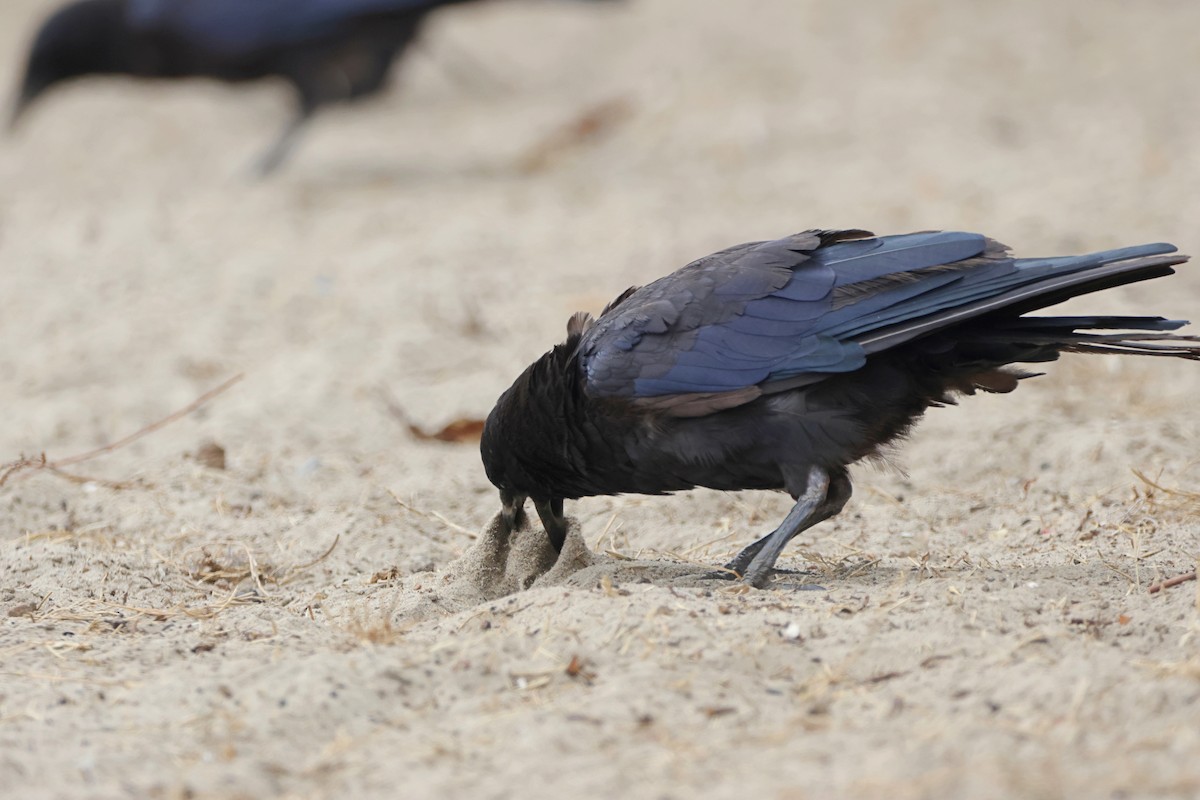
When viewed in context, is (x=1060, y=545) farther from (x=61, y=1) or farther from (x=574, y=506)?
(x=61, y=1)

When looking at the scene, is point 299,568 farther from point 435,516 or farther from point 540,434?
point 540,434

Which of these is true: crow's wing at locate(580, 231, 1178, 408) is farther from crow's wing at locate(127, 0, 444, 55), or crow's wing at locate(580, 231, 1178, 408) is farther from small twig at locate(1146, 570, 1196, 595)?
crow's wing at locate(127, 0, 444, 55)

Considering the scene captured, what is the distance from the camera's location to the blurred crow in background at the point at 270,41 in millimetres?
10758

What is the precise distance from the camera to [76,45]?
11.5 meters

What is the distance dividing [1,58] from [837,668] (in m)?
14.2

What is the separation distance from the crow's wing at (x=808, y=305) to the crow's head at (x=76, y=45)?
8.23 metres

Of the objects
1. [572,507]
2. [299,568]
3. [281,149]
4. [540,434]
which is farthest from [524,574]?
[281,149]

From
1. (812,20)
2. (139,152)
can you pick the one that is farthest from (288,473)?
(812,20)

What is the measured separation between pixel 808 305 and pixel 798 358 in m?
0.19

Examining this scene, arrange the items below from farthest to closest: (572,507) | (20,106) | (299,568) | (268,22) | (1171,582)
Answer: (20,106)
(268,22)
(572,507)
(299,568)
(1171,582)

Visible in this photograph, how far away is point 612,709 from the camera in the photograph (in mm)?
3111

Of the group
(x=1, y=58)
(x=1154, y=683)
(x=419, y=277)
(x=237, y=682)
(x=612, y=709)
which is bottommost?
(x=1, y=58)

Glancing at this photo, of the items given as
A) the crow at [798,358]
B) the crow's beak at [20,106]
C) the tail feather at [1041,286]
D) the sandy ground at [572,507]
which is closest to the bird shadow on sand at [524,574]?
the sandy ground at [572,507]

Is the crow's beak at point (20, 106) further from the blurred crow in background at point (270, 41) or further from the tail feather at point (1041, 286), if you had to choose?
the tail feather at point (1041, 286)
